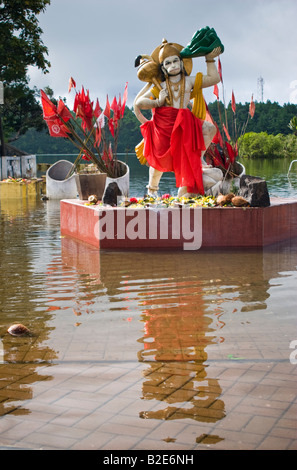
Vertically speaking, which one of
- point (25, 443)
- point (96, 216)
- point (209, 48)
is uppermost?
point (209, 48)

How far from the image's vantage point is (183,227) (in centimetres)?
817

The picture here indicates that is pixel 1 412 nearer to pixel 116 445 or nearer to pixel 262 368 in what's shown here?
pixel 116 445

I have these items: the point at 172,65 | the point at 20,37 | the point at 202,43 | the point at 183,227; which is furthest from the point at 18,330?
the point at 20,37

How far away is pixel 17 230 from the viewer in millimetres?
10445

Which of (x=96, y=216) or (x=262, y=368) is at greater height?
(x=96, y=216)

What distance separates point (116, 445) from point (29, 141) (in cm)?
8800

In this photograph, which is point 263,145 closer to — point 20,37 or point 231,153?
point 20,37

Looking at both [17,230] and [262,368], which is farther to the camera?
[17,230]

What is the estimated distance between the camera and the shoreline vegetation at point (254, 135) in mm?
60344

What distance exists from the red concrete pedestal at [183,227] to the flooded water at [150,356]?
43.3 inches

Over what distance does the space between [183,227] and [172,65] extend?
235 centimetres

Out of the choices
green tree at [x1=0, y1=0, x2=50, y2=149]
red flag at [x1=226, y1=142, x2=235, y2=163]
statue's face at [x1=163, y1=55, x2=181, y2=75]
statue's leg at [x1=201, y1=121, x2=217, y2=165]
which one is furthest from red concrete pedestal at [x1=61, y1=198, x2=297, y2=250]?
green tree at [x1=0, y1=0, x2=50, y2=149]

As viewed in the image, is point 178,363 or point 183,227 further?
point 183,227

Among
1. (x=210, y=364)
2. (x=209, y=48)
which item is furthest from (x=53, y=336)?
(x=209, y=48)
